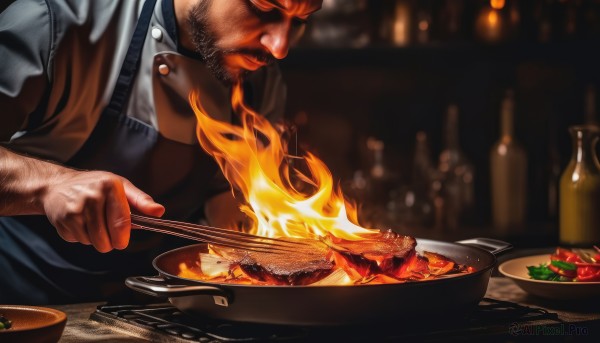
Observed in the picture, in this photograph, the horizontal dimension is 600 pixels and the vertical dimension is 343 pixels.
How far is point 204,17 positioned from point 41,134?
0.49 meters

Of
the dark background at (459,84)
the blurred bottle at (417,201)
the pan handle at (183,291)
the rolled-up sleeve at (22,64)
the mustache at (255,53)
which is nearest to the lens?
the pan handle at (183,291)

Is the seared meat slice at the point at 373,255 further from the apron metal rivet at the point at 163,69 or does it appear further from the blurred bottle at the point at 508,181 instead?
the blurred bottle at the point at 508,181

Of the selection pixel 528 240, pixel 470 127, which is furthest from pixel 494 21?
pixel 528 240

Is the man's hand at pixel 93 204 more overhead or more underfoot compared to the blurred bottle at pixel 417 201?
more overhead

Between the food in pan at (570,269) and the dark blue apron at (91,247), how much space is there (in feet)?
3.23

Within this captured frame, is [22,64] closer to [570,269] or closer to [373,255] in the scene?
[373,255]

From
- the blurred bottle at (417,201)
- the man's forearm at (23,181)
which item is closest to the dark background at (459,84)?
the blurred bottle at (417,201)

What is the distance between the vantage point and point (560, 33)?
382 centimetres

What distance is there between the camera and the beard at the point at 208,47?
2154 millimetres

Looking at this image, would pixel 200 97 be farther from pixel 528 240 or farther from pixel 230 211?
pixel 528 240

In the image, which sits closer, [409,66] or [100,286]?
[100,286]

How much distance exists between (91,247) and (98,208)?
0.78m

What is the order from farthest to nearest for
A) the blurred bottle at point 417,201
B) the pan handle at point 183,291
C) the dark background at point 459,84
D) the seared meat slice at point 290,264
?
the dark background at point 459,84 < the blurred bottle at point 417,201 < the seared meat slice at point 290,264 < the pan handle at point 183,291

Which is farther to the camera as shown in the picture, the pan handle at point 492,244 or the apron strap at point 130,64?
the apron strap at point 130,64
